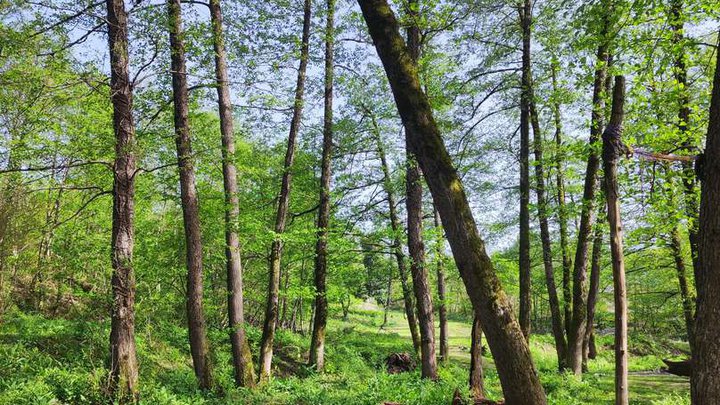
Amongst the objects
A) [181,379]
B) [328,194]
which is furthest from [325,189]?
[181,379]

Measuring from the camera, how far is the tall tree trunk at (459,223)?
3.97 meters

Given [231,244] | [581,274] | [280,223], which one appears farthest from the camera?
[581,274]

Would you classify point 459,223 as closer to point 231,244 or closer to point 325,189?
Result: point 231,244

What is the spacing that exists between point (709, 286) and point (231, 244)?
348 inches

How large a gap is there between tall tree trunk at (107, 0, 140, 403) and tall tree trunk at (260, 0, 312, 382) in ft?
13.7

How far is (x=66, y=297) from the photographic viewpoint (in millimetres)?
14562

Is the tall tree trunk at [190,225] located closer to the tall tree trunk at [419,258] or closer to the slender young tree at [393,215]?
the tall tree trunk at [419,258]

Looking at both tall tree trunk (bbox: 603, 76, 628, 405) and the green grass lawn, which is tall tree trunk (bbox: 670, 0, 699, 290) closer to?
tall tree trunk (bbox: 603, 76, 628, 405)

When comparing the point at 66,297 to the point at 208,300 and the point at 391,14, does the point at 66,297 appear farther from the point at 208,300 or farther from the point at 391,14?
the point at 391,14

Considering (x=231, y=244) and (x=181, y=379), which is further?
(x=231, y=244)

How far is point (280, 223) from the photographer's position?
11898 mm

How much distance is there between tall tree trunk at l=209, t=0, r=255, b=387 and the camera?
9930 millimetres

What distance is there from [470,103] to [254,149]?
7.52 metres

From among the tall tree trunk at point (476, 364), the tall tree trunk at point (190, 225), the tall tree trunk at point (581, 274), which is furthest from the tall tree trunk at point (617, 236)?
the tall tree trunk at point (581, 274)
